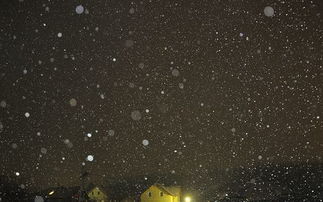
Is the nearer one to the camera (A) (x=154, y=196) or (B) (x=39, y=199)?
(B) (x=39, y=199)

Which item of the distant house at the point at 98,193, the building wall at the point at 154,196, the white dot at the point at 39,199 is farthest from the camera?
the distant house at the point at 98,193

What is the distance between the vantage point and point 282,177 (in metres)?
76.6

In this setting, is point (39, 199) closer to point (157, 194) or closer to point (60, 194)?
point (60, 194)

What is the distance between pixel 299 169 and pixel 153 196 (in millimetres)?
38077

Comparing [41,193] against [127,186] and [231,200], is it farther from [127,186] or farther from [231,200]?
[231,200]

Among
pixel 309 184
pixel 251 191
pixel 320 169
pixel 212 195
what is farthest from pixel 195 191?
pixel 320 169

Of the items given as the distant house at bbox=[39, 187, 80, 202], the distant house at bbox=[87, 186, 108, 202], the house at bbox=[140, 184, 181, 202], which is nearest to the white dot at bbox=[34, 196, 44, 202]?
the distant house at bbox=[39, 187, 80, 202]

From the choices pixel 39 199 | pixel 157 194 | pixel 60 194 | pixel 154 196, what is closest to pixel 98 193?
pixel 154 196

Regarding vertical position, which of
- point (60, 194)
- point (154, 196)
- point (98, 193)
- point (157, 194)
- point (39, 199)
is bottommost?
point (39, 199)

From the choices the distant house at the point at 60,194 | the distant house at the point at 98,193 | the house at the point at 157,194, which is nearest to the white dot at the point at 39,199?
the distant house at the point at 60,194

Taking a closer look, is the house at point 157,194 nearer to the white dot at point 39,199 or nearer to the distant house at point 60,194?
the distant house at point 60,194

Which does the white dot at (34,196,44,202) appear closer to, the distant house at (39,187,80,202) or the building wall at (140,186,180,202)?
the distant house at (39,187,80,202)

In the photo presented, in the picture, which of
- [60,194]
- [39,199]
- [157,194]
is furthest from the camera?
[157,194]

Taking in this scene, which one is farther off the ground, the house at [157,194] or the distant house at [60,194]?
the house at [157,194]
